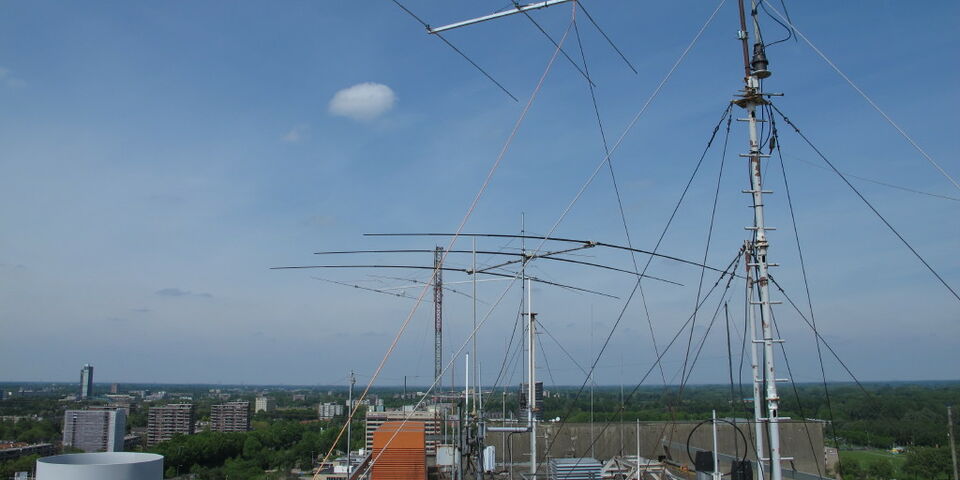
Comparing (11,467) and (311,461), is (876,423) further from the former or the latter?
(11,467)

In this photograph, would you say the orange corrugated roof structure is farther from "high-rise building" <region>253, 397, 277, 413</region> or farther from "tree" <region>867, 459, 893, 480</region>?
"high-rise building" <region>253, 397, 277, 413</region>

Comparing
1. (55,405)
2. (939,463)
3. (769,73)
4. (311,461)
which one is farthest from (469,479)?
(55,405)

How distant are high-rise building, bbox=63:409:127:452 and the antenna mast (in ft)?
325

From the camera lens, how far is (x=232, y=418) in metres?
125

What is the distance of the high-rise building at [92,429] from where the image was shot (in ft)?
310

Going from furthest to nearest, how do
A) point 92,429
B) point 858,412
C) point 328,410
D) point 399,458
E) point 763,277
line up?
1. point 328,410
2. point 92,429
3. point 858,412
4. point 399,458
5. point 763,277

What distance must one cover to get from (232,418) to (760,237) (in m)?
129

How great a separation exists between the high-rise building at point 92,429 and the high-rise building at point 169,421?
11.7 metres

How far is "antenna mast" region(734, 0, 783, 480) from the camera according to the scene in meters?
9.35

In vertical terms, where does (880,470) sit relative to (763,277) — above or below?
below

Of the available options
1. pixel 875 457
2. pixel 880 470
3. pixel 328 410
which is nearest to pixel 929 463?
pixel 880 470

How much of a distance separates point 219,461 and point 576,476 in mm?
75871

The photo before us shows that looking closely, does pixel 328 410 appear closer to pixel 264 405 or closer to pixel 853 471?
pixel 264 405

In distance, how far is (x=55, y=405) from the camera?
15562 centimetres
